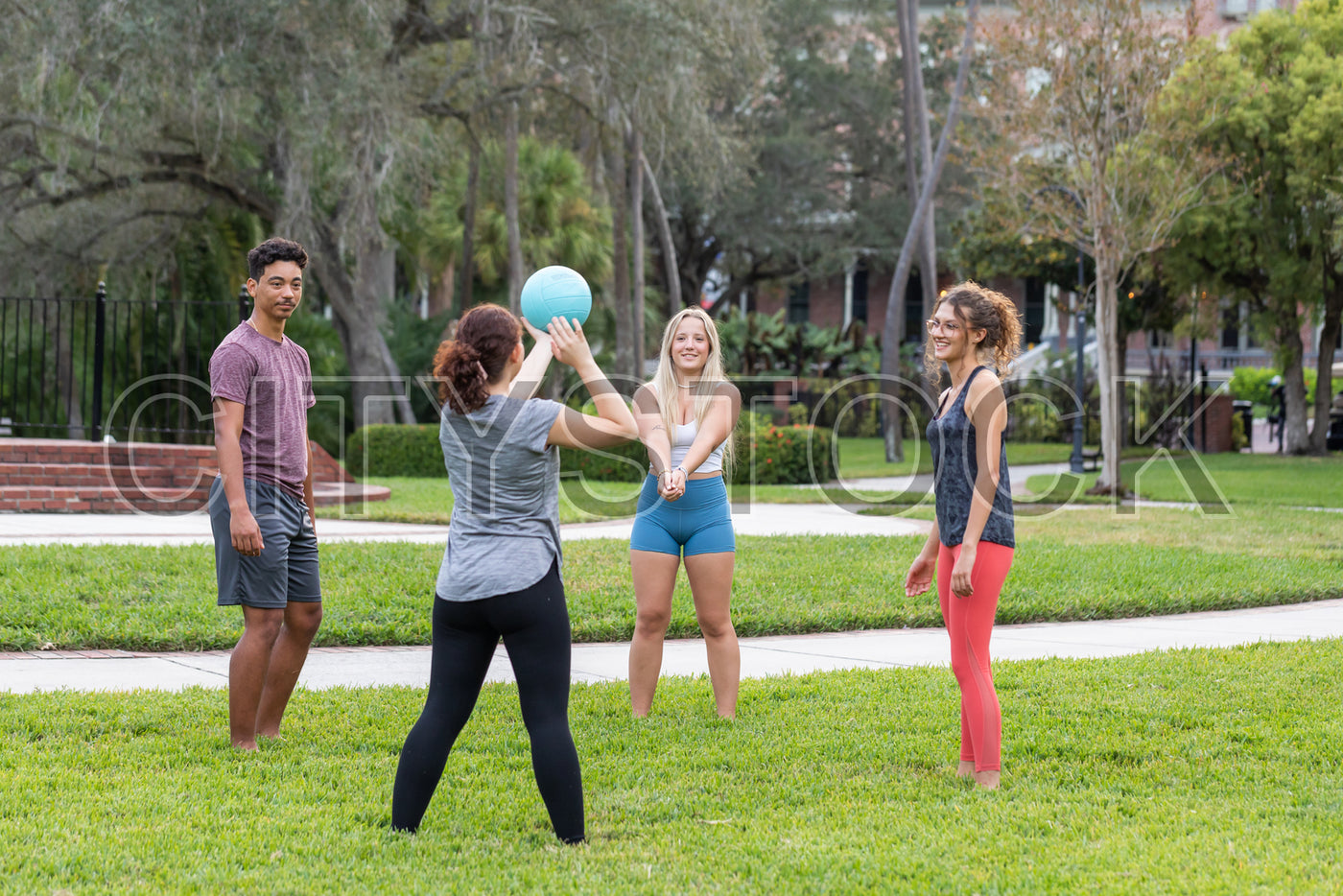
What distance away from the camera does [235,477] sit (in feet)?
Result: 16.1

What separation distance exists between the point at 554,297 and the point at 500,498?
2.26ft

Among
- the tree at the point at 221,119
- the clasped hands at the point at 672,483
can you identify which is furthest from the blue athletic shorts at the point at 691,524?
the tree at the point at 221,119

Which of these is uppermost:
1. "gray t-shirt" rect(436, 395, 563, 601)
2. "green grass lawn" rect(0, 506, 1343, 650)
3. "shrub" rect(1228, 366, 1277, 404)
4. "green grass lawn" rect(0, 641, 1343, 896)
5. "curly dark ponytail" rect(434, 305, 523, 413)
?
"shrub" rect(1228, 366, 1277, 404)

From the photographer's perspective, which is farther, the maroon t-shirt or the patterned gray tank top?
the maroon t-shirt

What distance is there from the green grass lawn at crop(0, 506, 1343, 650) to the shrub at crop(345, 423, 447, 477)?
9103mm

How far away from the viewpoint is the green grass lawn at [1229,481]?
18.0m

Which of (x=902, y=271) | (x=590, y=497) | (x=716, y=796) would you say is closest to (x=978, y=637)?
(x=716, y=796)

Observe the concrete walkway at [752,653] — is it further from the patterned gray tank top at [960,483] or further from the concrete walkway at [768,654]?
the patterned gray tank top at [960,483]

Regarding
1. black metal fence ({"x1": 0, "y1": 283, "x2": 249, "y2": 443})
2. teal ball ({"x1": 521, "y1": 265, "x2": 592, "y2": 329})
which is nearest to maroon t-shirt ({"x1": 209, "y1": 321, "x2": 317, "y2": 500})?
teal ball ({"x1": 521, "y1": 265, "x2": 592, "y2": 329})

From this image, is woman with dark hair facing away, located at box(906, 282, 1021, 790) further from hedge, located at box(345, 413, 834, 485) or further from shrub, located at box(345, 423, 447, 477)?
shrub, located at box(345, 423, 447, 477)

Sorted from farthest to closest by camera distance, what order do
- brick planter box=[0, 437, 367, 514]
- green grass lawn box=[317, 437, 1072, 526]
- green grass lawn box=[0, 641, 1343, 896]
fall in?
green grass lawn box=[317, 437, 1072, 526] < brick planter box=[0, 437, 367, 514] < green grass lawn box=[0, 641, 1343, 896]

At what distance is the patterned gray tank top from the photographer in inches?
183

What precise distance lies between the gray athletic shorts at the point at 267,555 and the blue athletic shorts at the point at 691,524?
1.43 meters

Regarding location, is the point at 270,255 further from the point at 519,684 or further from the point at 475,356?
the point at 519,684
